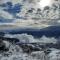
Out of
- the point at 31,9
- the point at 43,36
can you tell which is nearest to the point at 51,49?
the point at 43,36

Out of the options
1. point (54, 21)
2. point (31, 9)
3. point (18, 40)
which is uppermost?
point (31, 9)

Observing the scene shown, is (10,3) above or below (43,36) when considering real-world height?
above

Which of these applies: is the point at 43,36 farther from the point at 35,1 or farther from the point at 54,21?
the point at 35,1

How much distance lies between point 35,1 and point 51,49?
65cm

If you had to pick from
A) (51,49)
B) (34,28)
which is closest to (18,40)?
(34,28)

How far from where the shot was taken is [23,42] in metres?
2.77

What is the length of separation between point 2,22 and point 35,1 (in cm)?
50

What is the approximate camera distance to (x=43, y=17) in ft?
9.26

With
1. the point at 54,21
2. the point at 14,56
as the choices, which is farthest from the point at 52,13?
the point at 14,56

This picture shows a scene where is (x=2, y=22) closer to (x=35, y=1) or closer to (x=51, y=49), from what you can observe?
(x=35, y=1)

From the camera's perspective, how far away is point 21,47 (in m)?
2.75

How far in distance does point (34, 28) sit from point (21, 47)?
0.29 meters

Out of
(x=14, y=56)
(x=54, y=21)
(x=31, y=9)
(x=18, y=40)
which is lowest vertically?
(x=14, y=56)

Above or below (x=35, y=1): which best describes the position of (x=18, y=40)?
below
